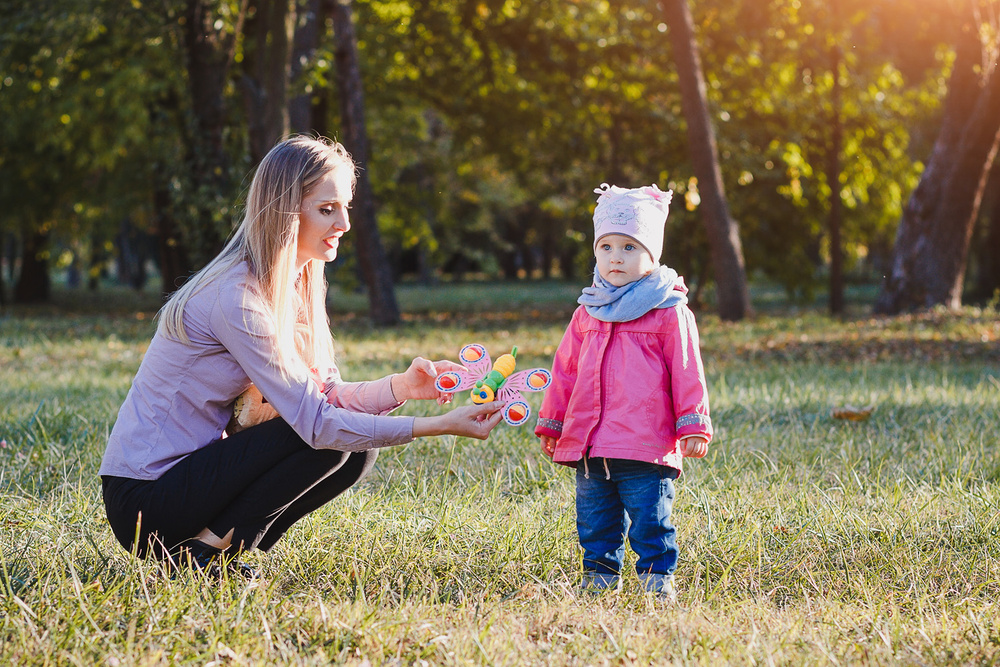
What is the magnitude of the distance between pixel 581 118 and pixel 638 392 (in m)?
14.8

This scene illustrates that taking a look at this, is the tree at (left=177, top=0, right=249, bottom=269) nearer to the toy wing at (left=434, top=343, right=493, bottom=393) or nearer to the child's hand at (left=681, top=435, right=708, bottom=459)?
the toy wing at (left=434, top=343, right=493, bottom=393)

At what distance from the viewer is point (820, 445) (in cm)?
497

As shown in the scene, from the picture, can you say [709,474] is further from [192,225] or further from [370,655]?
[192,225]

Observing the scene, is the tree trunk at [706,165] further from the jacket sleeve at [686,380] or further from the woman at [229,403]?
the woman at [229,403]

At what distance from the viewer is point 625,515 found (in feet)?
10.9

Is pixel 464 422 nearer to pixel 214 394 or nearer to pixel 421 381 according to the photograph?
pixel 421 381

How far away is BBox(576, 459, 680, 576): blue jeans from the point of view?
10.1ft

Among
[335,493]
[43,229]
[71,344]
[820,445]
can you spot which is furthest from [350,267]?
[335,493]

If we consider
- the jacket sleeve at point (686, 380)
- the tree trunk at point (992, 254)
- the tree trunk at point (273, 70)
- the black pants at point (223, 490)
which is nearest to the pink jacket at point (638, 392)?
the jacket sleeve at point (686, 380)

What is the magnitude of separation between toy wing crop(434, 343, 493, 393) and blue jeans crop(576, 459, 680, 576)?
50 centimetres

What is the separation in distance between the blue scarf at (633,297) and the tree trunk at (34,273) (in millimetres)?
23436

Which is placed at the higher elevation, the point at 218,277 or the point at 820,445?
the point at 218,277

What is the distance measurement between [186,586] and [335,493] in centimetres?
59

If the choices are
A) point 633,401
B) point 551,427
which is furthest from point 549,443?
point 633,401
